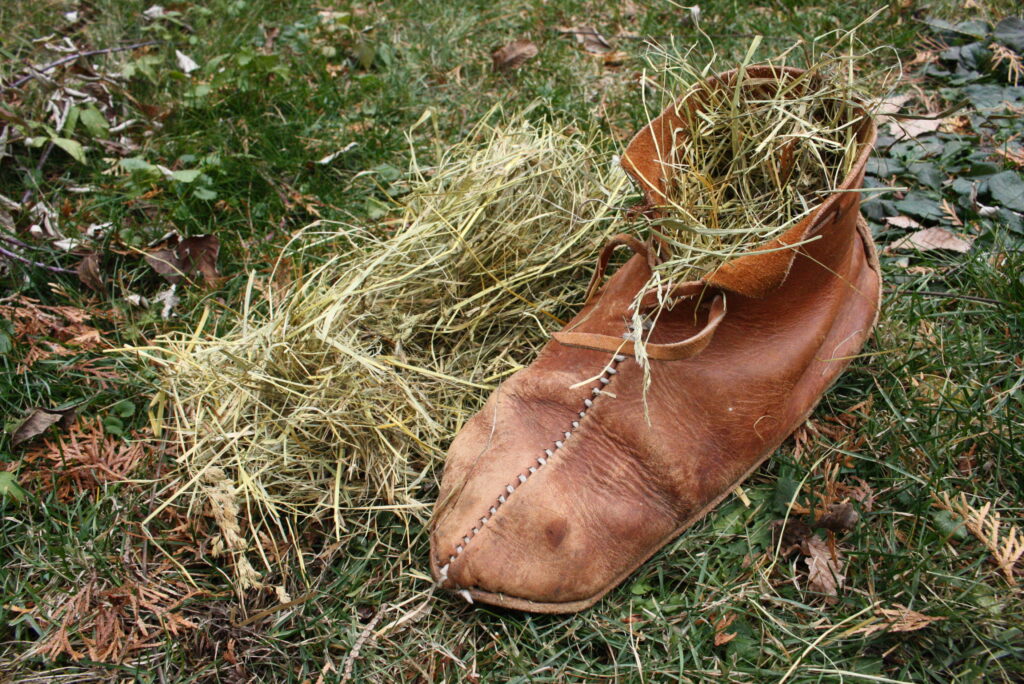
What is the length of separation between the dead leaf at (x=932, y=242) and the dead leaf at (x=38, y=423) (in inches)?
89.4

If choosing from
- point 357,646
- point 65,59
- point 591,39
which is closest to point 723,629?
point 357,646

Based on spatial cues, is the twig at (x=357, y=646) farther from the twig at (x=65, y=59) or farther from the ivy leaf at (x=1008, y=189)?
the twig at (x=65, y=59)

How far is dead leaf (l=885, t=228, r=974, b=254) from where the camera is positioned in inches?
86.6

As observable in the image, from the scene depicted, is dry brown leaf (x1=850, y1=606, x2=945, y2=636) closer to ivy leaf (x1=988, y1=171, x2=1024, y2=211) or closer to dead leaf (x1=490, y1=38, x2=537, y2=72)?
ivy leaf (x1=988, y1=171, x2=1024, y2=211)

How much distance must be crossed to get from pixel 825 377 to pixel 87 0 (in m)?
3.34

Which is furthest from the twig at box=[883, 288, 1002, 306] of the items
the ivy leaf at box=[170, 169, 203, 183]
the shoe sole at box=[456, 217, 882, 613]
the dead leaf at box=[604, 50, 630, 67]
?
the ivy leaf at box=[170, 169, 203, 183]

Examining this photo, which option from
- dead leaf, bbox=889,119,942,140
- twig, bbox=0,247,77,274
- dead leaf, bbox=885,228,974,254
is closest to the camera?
dead leaf, bbox=885,228,974,254

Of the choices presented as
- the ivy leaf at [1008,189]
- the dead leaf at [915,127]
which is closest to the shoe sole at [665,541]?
the ivy leaf at [1008,189]

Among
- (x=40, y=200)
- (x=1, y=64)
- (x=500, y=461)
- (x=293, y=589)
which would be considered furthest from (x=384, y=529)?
(x=1, y=64)

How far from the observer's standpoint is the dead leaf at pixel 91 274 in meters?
2.33

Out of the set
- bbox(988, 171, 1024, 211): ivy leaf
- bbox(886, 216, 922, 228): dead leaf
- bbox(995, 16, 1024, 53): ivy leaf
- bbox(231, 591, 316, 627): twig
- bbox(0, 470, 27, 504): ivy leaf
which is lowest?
bbox(231, 591, 316, 627): twig

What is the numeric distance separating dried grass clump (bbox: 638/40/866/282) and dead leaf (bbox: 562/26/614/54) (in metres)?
1.26

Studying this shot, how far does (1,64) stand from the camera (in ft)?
9.56

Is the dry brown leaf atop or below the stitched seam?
below
